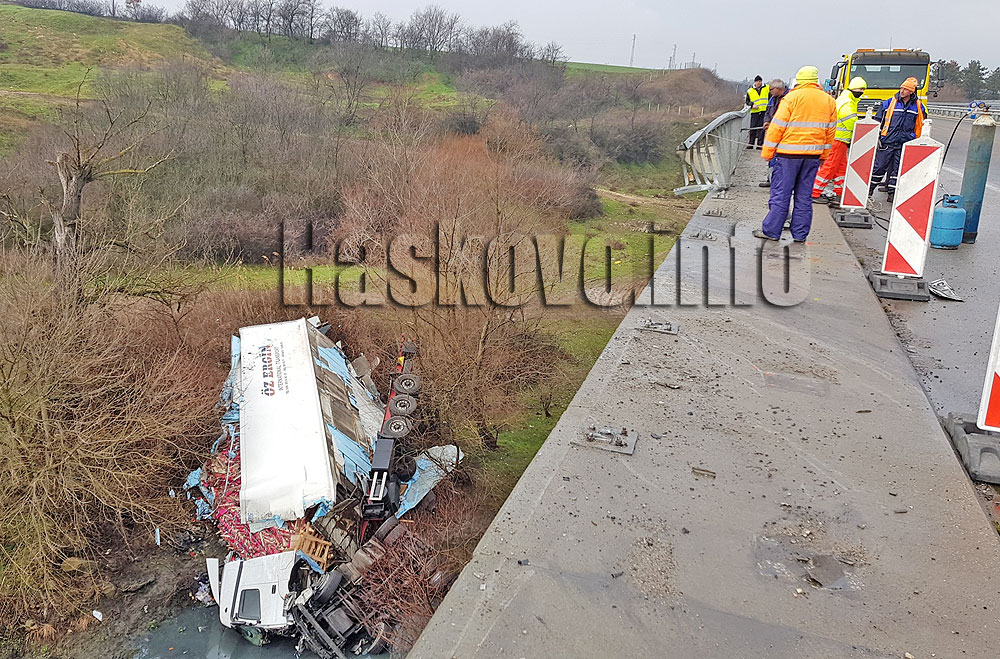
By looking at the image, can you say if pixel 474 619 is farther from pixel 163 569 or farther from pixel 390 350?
pixel 390 350

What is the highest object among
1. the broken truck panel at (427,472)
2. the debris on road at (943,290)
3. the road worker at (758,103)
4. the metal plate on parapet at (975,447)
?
the road worker at (758,103)

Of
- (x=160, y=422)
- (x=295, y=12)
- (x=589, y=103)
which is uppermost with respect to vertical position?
(x=295, y=12)

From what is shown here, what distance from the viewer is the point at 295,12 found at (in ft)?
172

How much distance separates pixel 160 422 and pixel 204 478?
26.4 inches

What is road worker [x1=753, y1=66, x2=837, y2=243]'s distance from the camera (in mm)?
6504

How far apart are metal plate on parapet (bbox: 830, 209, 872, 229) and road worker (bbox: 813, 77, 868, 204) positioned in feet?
2.02

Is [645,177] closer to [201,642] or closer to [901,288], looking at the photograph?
[901,288]

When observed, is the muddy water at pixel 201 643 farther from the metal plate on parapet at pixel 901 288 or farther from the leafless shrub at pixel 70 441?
the metal plate on parapet at pixel 901 288

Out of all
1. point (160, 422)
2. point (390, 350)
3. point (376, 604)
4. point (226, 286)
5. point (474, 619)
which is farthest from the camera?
point (226, 286)

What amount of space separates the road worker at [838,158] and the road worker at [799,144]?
238 cm

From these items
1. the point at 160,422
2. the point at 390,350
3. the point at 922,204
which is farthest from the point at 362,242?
the point at 922,204

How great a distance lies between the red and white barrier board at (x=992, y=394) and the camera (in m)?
3.21

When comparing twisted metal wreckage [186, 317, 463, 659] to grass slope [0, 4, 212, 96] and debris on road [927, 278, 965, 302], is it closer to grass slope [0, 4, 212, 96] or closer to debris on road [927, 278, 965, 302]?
debris on road [927, 278, 965, 302]

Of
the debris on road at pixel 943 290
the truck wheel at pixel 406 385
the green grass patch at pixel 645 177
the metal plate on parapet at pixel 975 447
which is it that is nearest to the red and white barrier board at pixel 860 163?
the debris on road at pixel 943 290
